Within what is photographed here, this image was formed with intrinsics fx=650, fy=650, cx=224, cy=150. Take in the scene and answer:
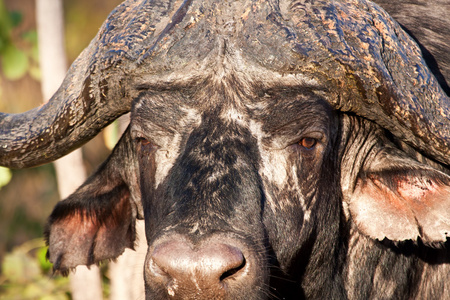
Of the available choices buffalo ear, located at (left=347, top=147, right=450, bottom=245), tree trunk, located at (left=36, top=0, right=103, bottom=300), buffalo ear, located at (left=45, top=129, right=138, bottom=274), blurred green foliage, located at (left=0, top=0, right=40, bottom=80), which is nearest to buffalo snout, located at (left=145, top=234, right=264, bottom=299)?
buffalo ear, located at (left=347, top=147, right=450, bottom=245)

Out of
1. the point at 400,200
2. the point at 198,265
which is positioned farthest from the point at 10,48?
the point at 198,265

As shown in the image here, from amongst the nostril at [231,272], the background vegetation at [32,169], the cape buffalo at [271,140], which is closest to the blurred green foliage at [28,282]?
the background vegetation at [32,169]

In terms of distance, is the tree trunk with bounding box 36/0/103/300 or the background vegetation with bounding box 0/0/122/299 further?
the background vegetation with bounding box 0/0/122/299

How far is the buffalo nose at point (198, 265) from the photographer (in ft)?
9.12

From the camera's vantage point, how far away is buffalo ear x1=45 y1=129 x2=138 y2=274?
4.33m

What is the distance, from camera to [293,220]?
3416mm

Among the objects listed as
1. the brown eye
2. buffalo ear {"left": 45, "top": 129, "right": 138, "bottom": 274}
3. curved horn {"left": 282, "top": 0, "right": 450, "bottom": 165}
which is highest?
curved horn {"left": 282, "top": 0, "right": 450, "bottom": 165}

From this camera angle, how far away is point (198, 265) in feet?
9.10

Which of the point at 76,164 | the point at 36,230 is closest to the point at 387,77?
the point at 76,164

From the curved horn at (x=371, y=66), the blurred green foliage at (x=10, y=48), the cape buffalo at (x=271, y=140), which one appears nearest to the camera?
the cape buffalo at (x=271, y=140)

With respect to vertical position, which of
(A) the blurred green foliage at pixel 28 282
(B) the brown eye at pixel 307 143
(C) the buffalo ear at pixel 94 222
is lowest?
(A) the blurred green foliage at pixel 28 282

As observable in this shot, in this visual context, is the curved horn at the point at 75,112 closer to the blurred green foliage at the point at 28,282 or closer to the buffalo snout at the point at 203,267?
the buffalo snout at the point at 203,267

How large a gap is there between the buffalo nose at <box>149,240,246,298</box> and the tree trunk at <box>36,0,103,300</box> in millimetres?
3983

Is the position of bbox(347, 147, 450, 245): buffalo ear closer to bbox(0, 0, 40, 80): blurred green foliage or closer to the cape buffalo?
the cape buffalo
